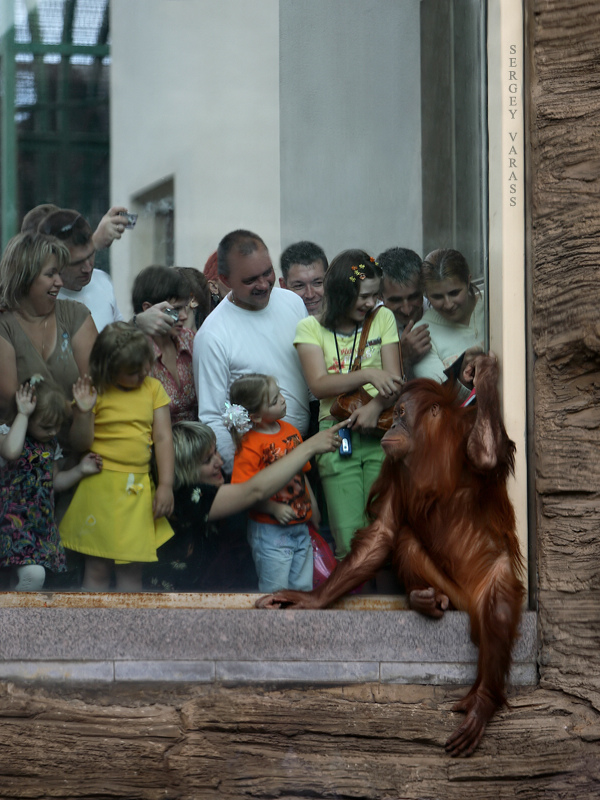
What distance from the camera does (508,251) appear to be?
12.7 ft

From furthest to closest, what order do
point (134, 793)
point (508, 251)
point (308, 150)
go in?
point (308, 150) < point (508, 251) < point (134, 793)

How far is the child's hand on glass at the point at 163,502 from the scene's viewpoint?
13.0 ft

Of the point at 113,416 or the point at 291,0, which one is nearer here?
the point at 113,416

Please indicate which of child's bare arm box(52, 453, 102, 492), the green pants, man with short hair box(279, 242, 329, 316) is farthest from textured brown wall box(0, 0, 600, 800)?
man with short hair box(279, 242, 329, 316)

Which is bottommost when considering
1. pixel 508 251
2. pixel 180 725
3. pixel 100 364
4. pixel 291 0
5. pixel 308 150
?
pixel 180 725

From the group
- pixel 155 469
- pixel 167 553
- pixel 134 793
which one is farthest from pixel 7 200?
pixel 134 793

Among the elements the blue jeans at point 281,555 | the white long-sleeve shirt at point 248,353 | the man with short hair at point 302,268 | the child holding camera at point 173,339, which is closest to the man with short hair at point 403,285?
the man with short hair at point 302,268

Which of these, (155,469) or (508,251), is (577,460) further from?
(155,469)

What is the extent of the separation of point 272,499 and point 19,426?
38.9 inches

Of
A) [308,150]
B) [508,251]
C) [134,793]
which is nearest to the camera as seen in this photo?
[134,793]

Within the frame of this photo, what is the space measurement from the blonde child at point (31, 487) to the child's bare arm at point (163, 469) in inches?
9.3

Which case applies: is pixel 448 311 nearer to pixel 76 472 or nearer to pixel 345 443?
pixel 345 443

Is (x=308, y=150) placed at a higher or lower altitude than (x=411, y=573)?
higher

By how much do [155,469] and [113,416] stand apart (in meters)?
0.26
